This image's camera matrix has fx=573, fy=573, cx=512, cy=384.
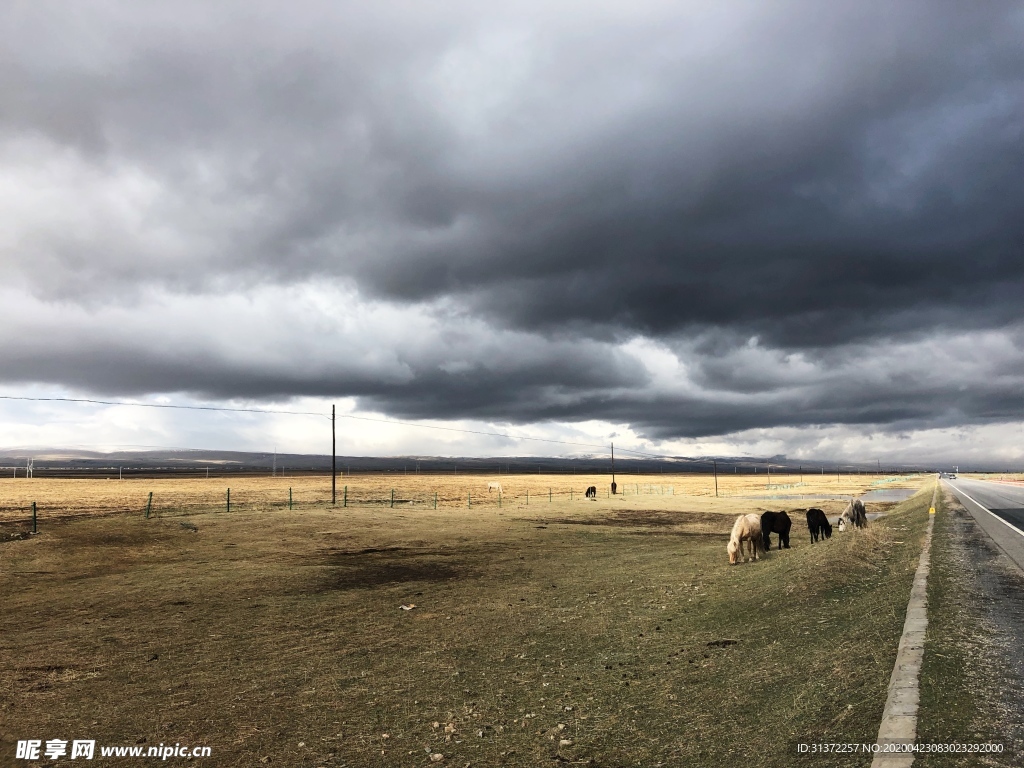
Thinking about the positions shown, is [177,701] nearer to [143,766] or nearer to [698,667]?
[143,766]

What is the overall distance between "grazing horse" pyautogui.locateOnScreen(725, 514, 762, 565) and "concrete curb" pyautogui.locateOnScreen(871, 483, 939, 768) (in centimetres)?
967

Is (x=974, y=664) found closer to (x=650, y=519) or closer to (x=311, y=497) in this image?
(x=650, y=519)

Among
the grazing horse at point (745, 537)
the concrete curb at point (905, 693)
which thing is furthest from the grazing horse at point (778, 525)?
the concrete curb at point (905, 693)

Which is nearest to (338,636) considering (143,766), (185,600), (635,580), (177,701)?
(177,701)

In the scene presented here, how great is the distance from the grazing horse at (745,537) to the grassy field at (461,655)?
1.01m

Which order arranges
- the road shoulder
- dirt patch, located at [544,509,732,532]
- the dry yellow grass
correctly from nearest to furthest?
the road shoulder, dirt patch, located at [544,509,732,532], the dry yellow grass

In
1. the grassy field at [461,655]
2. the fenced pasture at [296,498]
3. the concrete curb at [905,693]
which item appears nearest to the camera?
the concrete curb at [905,693]

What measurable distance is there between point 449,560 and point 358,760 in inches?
606

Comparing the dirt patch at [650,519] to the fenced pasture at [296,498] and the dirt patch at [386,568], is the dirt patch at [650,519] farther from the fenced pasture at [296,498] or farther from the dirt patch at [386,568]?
the dirt patch at [386,568]

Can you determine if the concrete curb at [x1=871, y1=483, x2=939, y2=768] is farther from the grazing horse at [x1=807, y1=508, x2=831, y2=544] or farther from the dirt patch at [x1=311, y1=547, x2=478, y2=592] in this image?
the grazing horse at [x1=807, y1=508, x2=831, y2=544]

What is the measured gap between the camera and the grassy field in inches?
265

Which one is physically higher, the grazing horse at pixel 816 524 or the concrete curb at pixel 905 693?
the concrete curb at pixel 905 693

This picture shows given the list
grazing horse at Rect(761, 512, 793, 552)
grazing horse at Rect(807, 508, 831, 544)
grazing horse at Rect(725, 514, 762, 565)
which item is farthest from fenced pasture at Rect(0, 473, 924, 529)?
grazing horse at Rect(725, 514, 762, 565)

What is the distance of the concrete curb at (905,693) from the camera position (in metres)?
4.75
